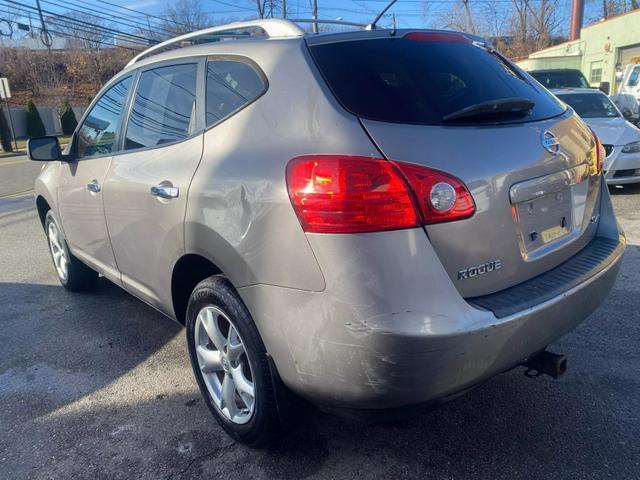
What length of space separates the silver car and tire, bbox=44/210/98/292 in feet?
6.27

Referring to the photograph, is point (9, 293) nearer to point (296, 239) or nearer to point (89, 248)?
point (89, 248)

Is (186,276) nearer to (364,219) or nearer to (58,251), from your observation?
(364,219)

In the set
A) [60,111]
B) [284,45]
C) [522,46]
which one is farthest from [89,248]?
[522,46]

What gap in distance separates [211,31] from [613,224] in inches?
91.8

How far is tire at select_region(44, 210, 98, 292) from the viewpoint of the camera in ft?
14.6

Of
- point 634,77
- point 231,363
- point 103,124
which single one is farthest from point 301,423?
point 634,77

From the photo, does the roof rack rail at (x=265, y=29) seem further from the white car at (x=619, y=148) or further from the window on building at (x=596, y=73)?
the window on building at (x=596, y=73)

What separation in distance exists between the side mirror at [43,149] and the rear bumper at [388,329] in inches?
104

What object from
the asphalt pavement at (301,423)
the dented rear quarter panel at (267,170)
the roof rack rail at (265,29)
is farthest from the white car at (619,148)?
the dented rear quarter panel at (267,170)

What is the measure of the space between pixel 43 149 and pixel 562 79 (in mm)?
11961

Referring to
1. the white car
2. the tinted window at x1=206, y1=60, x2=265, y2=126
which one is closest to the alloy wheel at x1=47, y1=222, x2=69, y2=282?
the tinted window at x1=206, y1=60, x2=265, y2=126

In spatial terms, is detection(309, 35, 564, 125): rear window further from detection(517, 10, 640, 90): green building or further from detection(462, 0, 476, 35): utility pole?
detection(462, 0, 476, 35): utility pole

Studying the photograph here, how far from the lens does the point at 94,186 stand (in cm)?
341

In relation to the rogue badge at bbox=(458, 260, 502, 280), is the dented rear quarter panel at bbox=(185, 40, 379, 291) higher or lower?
higher
